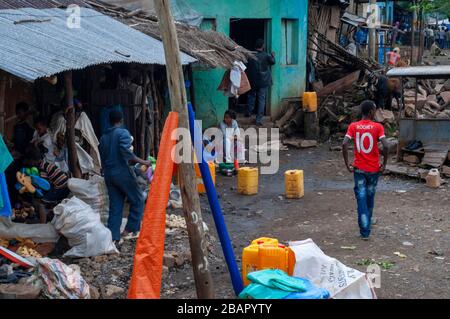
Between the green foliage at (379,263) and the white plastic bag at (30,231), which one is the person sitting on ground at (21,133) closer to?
the white plastic bag at (30,231)

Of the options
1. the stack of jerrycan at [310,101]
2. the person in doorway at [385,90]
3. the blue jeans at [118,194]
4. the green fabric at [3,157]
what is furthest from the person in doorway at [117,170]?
the person in doorway at [385,90]

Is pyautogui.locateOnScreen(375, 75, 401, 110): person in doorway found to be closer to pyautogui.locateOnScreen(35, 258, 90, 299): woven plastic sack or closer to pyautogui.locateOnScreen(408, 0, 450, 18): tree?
pyautogui.locateOnScreen(408, 0, 450, 18): tree

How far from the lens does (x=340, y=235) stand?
860 cm

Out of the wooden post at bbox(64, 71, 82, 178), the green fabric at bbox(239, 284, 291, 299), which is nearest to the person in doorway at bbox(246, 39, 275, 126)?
the wooden post at bbox(64, 71, 82, 178)

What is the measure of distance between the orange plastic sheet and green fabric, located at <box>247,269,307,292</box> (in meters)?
0.80

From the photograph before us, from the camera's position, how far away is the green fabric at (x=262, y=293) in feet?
16.4

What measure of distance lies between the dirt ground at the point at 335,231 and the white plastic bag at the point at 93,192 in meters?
0.66

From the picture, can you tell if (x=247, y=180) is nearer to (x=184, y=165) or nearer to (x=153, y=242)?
(x=184, y=165)

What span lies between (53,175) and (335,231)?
12.7 feet

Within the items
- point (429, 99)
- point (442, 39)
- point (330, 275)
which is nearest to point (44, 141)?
point (330, 275)

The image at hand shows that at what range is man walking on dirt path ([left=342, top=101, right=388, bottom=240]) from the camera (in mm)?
8016
